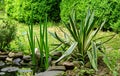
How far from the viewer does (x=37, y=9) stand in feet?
34.4

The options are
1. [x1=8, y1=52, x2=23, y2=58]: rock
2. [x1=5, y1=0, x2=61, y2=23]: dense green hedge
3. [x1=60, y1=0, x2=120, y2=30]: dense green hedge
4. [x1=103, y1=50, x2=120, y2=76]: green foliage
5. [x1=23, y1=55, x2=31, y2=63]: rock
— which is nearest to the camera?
[x1=103, y1=50, x2=120, y2=76]: green foliage

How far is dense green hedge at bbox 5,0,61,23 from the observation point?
1045 cm

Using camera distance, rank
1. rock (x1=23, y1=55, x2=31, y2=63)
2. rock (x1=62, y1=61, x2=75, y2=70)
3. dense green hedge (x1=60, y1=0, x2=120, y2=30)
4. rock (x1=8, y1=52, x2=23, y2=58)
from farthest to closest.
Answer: dense green hedge (x1=60, y1=0, x2=120, y2=30), rock (x1=8, y1=52, x2=23, y2=58), rock (x1=23, y1=55, x2=31, y2=63), rock (x1=62, y1=61, x2=75, y2=70)

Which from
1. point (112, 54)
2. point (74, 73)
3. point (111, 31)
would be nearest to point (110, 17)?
point (111, 31)

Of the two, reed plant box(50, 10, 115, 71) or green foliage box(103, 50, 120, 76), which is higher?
reed plant box(50, 10, 115, 71)

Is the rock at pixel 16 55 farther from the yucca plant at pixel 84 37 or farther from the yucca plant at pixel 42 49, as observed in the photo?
the yucca plant at pixel 84 37

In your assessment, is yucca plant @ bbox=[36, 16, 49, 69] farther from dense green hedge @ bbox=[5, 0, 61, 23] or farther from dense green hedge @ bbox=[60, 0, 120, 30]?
dense green hedge @ bbox=[5, 0, 61, 23]

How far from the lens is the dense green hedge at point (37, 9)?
34.3 ft

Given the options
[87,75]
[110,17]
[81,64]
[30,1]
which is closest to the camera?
[87,75]

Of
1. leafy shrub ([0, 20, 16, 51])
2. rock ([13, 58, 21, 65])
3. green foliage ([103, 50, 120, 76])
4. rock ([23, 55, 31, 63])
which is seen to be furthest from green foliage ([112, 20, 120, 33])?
rock ([13, 58, 21, 65])

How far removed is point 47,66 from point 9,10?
17.4 ft

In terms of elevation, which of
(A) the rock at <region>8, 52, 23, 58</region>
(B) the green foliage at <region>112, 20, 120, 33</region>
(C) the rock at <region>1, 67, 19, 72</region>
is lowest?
(C) the rock at <region>1, 67, 19, 72</region>

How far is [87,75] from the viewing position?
5.95m

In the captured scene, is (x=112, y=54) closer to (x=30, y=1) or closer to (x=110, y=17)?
(x=110, y=17)
